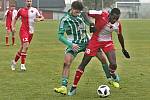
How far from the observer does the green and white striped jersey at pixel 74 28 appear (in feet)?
36.3

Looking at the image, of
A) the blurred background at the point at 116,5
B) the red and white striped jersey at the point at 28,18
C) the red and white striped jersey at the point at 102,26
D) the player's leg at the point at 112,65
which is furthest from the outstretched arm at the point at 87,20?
the blurred background at the point at 116,5

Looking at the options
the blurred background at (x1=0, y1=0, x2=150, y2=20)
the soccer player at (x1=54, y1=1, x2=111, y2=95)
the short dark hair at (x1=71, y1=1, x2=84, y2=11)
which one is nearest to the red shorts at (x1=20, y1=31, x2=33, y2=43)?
the soccer player at (x1=54, y1=1, x2=111, y2=95)

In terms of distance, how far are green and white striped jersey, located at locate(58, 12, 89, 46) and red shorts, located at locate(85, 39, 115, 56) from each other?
166mm

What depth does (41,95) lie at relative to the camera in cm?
1107

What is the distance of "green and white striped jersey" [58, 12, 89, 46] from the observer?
1106 cm

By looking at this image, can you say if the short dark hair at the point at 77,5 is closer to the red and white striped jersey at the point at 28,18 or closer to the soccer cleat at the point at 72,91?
the soccer cleat at the point at 72,91

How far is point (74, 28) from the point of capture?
440 inches

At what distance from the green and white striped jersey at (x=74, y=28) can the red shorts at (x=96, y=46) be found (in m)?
0.17

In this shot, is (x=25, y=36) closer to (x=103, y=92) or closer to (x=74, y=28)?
(x=74, y=28)

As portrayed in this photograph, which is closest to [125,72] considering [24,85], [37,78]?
[37,78]

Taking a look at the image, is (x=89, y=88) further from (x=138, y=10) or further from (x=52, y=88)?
(x=138, y=10)

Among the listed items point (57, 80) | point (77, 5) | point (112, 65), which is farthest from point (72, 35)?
point (57, 80)

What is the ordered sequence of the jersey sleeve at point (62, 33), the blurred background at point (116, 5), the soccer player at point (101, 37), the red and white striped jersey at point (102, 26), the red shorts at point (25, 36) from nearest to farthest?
the jersey sleeve at point (62, 33)
the soccer player at point (101, 37)
the red and white striped jersey at point (102, 26)
the red shorts at point (25, 36)
the blurred background at point (116, 5)

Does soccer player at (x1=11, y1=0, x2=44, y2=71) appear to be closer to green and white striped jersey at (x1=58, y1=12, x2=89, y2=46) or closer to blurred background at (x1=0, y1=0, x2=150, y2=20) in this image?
green and white striped jersey at (x1=58, y1=12, x2=89, y2=46)
